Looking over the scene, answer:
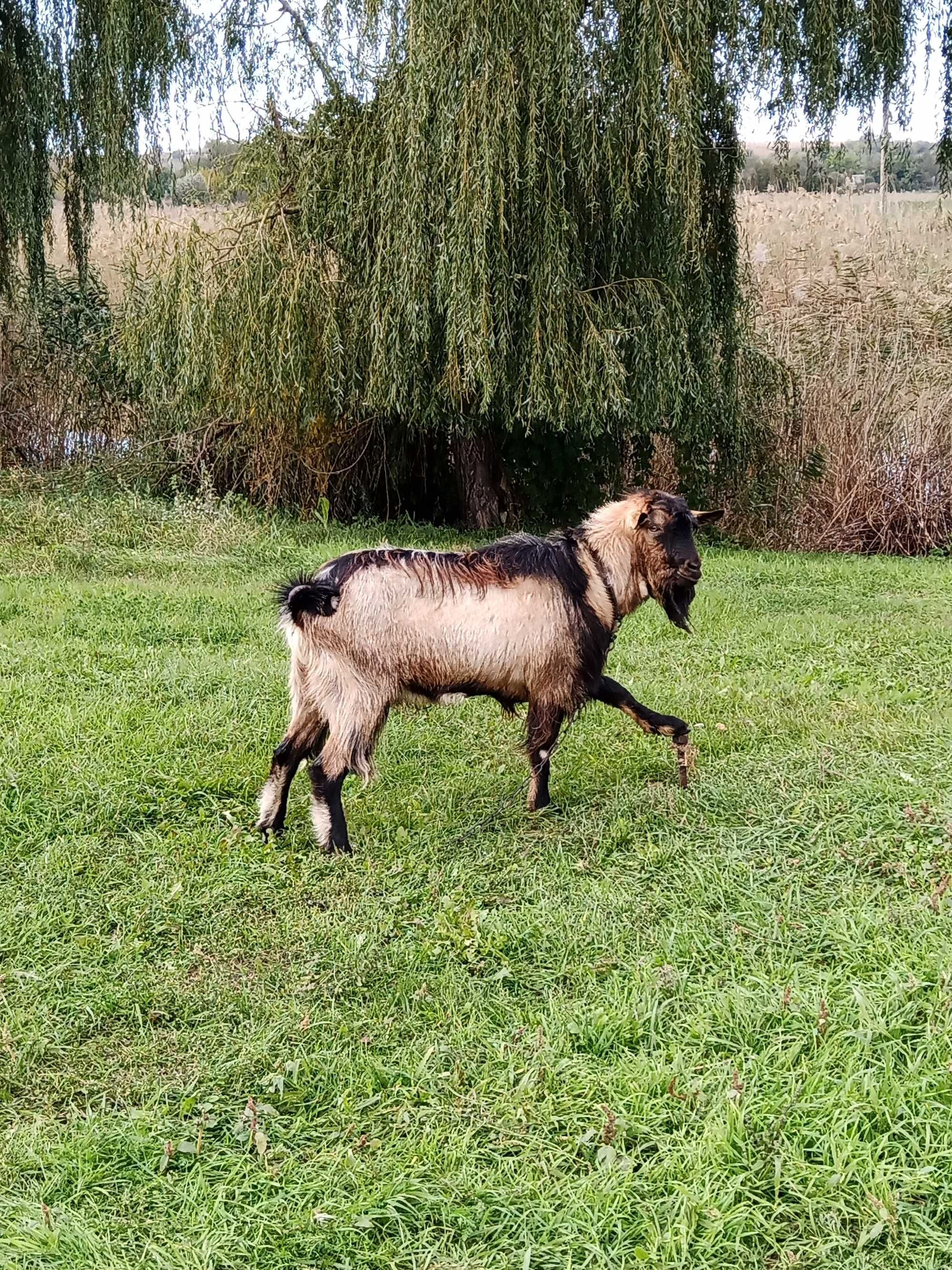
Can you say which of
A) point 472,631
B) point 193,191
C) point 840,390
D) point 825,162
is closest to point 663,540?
point 472,631

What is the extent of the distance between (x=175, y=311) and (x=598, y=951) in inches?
347

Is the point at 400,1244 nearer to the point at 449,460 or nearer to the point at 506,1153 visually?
the point at 506,1153

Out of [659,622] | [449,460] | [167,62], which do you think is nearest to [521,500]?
[449,460]

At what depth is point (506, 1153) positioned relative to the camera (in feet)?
8.82

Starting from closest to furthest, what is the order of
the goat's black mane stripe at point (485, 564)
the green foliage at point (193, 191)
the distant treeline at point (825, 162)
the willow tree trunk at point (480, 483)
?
the goat's black mane stripe at point (485, 564)
the distant treeline at point (825, 162)
the green foliage at point (193, 191)
the willow tree trunk at point (480, 483)

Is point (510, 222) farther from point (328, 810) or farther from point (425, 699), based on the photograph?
point (328, 810)

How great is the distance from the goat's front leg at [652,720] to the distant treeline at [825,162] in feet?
21.2

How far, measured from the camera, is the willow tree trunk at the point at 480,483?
1222cm

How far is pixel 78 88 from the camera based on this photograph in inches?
404

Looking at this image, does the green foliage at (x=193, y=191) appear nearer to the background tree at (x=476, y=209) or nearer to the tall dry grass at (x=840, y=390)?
Result: the tall dry grass at (x=840, y=390)

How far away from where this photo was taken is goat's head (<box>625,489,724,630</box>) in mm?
4734

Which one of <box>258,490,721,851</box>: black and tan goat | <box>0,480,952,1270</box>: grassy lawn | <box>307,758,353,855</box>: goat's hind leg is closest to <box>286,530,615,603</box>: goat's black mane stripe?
<box>258,490,721,851</box>: black and tan goat

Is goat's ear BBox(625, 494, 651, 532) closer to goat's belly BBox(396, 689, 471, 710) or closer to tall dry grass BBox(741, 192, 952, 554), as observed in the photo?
goat's belly BBox(396, 689, 471, 710)

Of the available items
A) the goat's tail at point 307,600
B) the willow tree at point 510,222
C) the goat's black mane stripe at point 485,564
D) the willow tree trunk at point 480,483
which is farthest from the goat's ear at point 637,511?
the willow tree trunk at point 480,483
